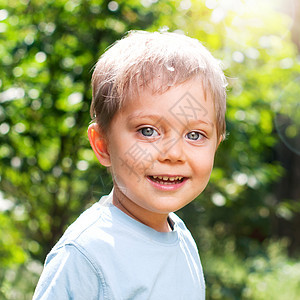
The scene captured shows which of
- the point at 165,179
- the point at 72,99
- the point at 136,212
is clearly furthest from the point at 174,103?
the point at 72,99

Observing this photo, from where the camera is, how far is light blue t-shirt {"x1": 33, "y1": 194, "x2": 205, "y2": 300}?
105cm

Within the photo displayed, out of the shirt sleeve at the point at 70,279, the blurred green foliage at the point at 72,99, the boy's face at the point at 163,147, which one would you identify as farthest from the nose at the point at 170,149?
the blurred green foliage at the point at 72,99

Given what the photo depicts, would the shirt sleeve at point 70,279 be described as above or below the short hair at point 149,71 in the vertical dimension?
below

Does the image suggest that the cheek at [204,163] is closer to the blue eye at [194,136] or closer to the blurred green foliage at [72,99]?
the blue eye at [194,136]

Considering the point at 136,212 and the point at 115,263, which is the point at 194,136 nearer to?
the point at 136,212

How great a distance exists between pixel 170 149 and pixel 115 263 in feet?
1.03

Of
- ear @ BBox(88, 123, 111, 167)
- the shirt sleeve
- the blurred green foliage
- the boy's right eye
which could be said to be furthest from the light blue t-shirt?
the blurred green foliage

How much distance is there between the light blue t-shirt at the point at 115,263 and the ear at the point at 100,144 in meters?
0.12

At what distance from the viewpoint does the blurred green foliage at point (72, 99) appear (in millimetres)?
2295

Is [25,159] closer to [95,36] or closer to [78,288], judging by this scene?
[95,36]

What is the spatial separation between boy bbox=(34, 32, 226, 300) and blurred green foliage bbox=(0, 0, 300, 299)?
100cm

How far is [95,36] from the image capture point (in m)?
2.42

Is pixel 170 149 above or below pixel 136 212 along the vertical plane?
above

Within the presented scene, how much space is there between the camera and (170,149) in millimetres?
1145
